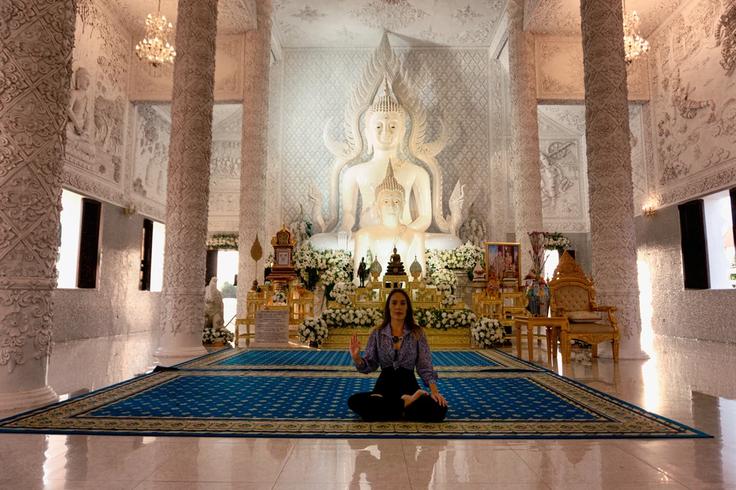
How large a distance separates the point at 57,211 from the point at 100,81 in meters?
7.05

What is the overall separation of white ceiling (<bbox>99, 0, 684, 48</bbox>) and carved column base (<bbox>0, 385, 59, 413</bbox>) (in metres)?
9.12

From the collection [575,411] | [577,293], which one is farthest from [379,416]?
[577,293]

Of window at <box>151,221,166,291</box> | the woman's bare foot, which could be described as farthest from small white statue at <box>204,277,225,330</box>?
the woman's bare foot

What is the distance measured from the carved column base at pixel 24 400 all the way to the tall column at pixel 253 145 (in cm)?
645

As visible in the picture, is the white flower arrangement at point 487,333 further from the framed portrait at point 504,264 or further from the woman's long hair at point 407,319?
the woman's long hair at point 407,319

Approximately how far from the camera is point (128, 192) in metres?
10.5

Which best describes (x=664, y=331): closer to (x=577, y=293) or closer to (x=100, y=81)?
(x=577, y=293)

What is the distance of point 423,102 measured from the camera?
579 inches

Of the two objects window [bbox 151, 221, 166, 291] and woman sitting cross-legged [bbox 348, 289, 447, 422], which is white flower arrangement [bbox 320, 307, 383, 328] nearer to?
woman sitting cross-legged [bbox 348, 289, 447, 422]

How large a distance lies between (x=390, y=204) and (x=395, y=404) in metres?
9.87

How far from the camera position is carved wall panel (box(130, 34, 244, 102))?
1061cm

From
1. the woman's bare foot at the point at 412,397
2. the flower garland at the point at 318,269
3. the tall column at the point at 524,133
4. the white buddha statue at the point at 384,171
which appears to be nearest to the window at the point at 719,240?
the tall column at the point at 524,133

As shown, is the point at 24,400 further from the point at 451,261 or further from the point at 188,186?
the point at 451,261

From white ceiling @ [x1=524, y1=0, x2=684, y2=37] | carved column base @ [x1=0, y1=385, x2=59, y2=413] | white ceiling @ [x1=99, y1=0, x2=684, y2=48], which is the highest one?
white ceiling @ [x1=99, y1=0, x2=684, y2=48]
